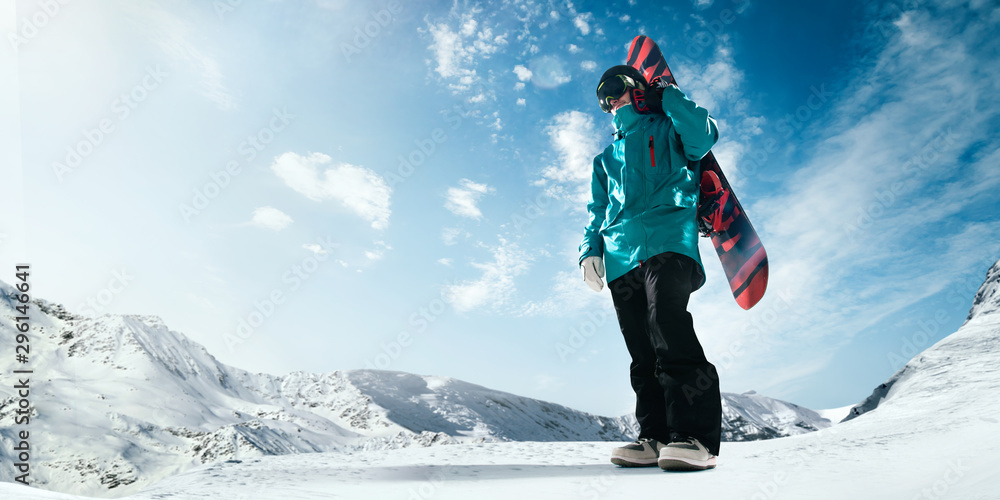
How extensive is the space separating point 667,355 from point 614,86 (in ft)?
4.81

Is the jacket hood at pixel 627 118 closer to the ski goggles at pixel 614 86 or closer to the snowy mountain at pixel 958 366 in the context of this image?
the ski goggles at pixel 614 86

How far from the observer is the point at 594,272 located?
106 inches

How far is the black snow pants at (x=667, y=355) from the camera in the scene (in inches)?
82.4

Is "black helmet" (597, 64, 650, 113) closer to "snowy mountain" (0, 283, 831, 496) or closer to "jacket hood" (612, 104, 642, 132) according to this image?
"jacket hood" (612, 104, 642, 132)

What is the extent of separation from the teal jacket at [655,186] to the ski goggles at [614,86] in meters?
0.09

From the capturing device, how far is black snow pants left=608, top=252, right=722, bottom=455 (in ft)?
6.87

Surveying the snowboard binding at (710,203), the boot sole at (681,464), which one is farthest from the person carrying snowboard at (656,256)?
the snowboard binding at (710,203)

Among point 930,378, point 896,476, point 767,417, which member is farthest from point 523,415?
point 896,476

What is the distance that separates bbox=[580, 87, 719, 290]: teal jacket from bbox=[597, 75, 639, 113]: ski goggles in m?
0.09

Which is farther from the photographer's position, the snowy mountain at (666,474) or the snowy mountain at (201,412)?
the snowy mountain at (201,412)

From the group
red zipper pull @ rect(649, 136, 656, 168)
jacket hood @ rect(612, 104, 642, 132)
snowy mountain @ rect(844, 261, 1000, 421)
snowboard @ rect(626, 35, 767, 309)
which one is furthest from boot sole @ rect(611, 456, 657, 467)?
snowy mountain @ rect(844, 261, 1000, 421)

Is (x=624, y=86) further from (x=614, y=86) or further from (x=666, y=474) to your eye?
(x=666, y=474)

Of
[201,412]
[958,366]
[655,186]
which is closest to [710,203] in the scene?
[655,186]

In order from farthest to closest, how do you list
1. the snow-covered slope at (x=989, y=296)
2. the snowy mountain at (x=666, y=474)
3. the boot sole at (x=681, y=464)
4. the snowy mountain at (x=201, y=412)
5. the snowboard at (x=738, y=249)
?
the snow-covered slope at (x=989, y=296) < the snowy mountain at (x=201, y=412) < the snowboard at (x=738, y=249) < the boot sole at (x=681, y=464) < the snowy mountain at (x=666, y=474)
